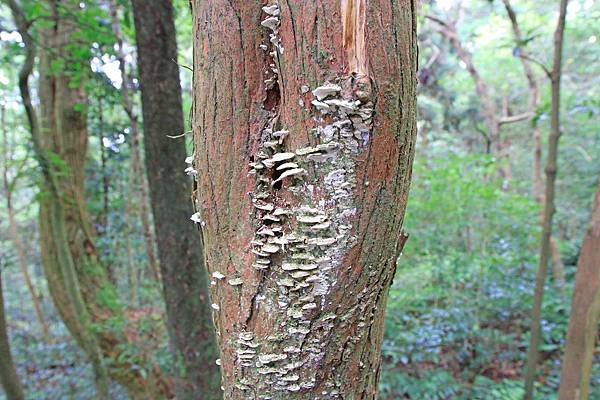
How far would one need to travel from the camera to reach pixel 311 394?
0.80 metres

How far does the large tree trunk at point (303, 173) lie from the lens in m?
0.72

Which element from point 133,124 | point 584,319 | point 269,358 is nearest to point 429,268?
point 584,319

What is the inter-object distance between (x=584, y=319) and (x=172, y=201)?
235 centimetres

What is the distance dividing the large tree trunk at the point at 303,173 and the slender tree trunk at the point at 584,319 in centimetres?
188

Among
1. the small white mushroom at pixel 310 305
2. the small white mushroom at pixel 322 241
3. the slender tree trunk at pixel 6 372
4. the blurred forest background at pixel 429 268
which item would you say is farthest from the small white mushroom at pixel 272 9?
the slender tree trunk at pixel 6 372

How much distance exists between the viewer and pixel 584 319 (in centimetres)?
221

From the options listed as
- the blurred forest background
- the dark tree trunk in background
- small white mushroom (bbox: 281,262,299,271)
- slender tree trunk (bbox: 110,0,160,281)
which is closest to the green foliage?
the blurred forest background

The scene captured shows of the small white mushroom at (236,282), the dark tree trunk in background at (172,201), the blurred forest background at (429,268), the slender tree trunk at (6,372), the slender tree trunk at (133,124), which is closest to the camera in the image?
the small white mushroom at (236,282)

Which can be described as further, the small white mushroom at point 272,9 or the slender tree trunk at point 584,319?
the slender tree trunk at point 584,319

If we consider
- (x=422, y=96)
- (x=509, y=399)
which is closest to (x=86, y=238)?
(x=509, y=399)

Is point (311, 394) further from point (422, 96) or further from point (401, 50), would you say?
point (422, 96)

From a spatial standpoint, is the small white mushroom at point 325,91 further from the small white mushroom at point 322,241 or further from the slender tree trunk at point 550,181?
the slender tree trunk at point 550,181

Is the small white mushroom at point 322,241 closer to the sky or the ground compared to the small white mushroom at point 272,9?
closer to the ground

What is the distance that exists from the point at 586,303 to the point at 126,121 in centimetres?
558
